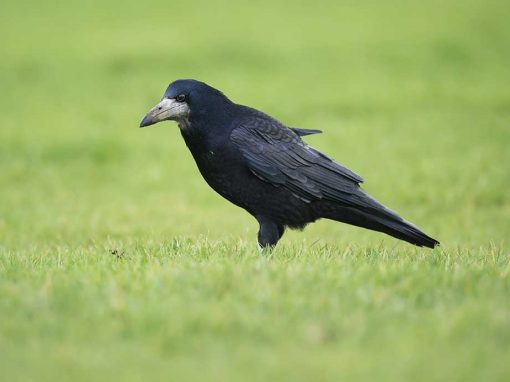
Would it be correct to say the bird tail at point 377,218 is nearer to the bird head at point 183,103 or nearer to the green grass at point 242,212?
the green grass at point 242,212

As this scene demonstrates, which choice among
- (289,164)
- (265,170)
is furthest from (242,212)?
(265,170)

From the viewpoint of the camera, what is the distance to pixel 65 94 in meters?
20.4

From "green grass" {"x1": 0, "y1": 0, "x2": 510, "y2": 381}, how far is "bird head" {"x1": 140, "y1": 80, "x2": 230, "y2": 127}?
1.08 metres

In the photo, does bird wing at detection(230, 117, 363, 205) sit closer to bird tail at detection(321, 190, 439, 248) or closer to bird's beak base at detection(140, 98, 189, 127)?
bird tail at detection(321, 190, 439, 248)

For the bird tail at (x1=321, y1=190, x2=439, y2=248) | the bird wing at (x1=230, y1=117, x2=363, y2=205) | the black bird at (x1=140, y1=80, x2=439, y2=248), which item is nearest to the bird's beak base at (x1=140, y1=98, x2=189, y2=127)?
the black bird at (x1=140, y1=80, x2=439, y2=248)

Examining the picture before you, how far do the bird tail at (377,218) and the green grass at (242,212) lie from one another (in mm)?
185

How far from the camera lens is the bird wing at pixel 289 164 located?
623cm

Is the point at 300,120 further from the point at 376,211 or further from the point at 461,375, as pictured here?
the point at 461,375

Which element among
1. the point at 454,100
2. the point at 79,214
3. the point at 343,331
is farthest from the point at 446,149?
the point at 343,331

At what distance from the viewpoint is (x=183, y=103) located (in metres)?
6.27

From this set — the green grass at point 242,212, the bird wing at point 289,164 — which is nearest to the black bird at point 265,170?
the bird wing at point 289,164

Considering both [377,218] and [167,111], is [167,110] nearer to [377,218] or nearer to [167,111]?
[167,111]

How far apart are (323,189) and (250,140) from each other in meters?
0.74

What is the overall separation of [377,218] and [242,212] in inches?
Answer: 250
